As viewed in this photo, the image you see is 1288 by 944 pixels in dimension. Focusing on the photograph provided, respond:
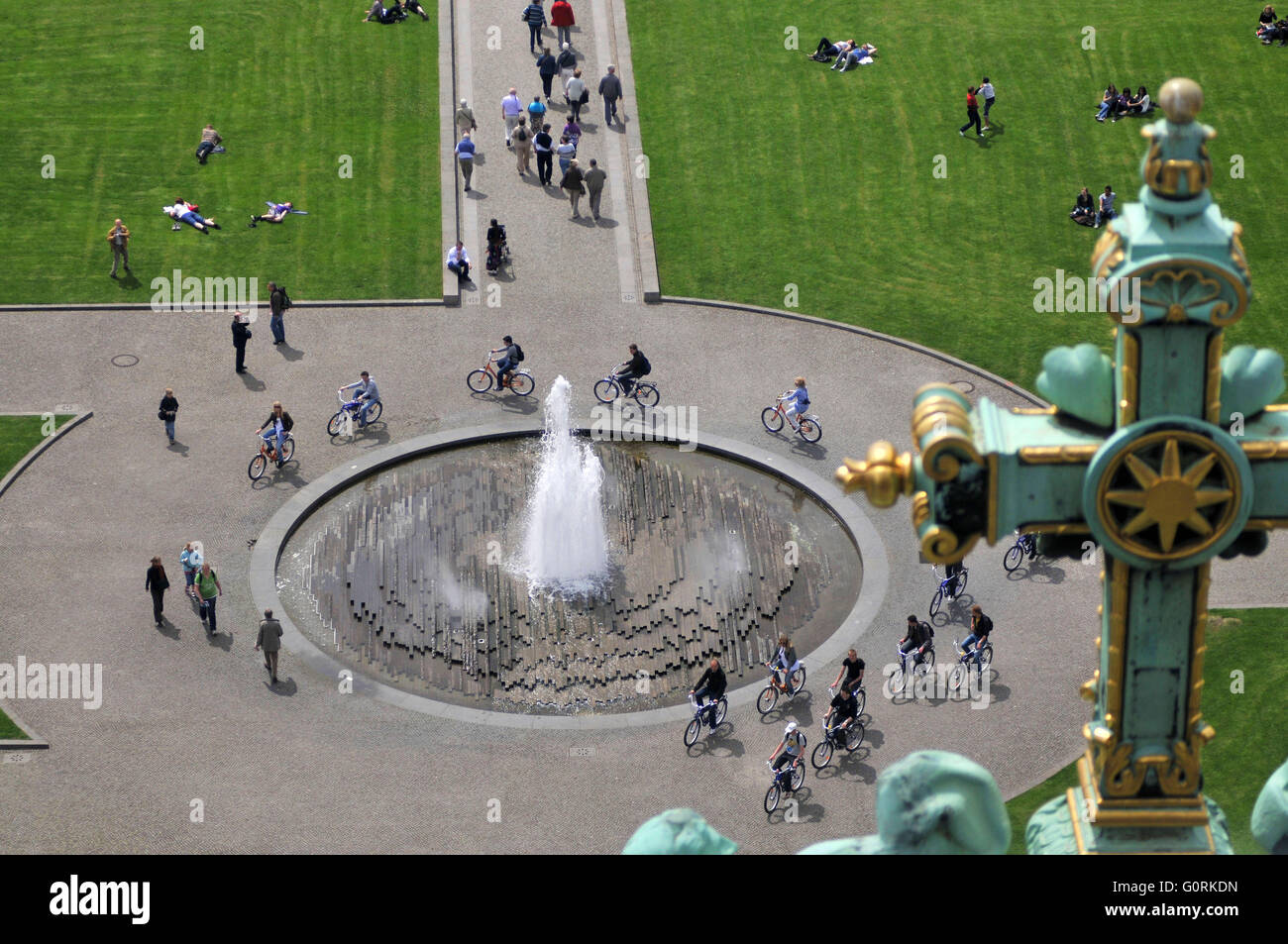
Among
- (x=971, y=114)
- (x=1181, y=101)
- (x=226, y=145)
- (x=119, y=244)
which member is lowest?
(x=1181, y=101)

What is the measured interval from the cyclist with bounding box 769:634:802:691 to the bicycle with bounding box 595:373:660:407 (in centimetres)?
1096

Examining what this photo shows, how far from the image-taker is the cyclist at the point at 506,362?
143ft

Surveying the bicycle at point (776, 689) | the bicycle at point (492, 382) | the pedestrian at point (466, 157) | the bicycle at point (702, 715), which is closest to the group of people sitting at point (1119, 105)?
the pedestrian at point (466, 157)

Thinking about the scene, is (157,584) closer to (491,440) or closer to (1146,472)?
(491,440)

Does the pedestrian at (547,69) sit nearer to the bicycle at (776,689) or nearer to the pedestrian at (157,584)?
the pedestrian at (157,584)

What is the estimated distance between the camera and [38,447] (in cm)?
4206

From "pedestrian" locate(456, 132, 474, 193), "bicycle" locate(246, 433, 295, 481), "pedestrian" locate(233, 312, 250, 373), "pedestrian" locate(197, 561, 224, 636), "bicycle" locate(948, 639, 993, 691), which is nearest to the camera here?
"bicycle" locate(948, 639, 993, 691)

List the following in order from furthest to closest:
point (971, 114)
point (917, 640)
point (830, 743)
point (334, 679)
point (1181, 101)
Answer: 1. point (971, 114)
2. point (334, 679)
3. point (917, 640)
4. point (830, 743)
5. point (1181, 101)

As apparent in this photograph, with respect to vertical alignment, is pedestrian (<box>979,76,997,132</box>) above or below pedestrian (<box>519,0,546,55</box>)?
below

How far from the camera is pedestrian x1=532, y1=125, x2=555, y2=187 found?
52531 mm

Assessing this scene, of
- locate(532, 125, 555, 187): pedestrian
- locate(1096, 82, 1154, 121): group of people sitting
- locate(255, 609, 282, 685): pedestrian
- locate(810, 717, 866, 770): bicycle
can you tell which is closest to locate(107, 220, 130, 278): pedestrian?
locate(532, 125, 555, 187): pedestrian

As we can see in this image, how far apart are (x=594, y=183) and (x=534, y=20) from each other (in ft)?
32.1

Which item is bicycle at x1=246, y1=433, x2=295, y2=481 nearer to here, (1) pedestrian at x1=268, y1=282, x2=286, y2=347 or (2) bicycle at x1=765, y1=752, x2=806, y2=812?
(1) pedestrian at x1=268, y1=282, x2=286, y2=347

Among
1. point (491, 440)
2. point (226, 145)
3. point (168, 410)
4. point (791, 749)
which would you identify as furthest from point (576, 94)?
point (791, 749)
